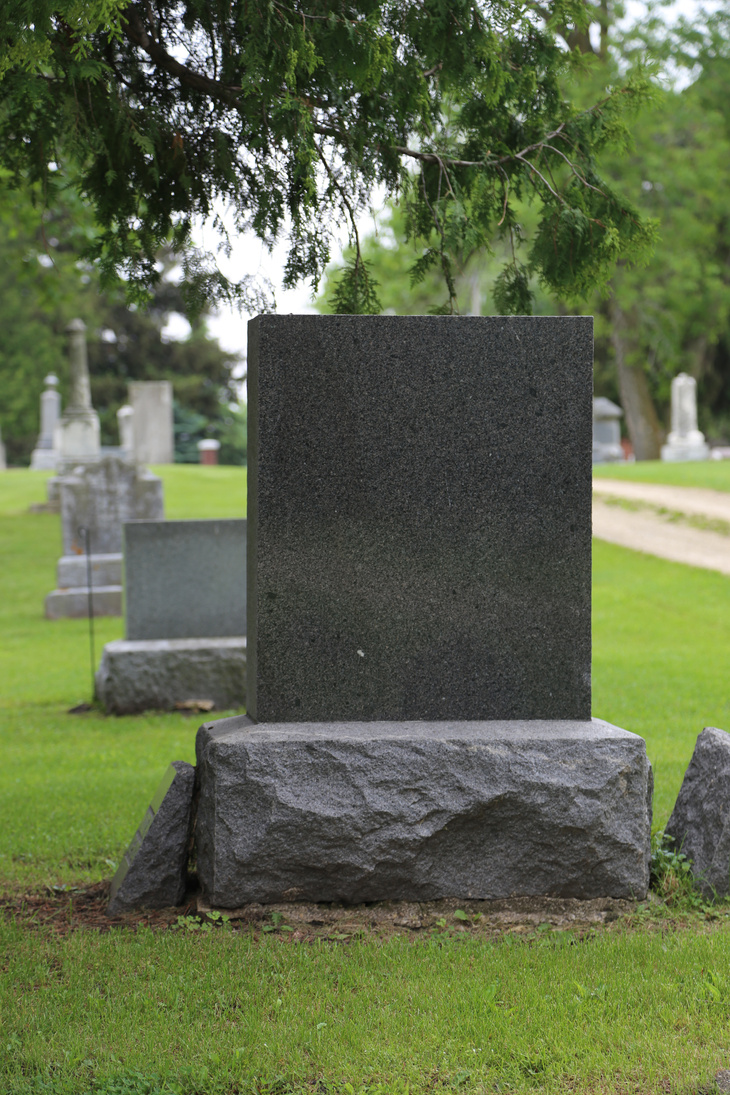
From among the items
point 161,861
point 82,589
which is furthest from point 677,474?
point 161,861

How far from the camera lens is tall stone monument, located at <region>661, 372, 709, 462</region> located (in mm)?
30906

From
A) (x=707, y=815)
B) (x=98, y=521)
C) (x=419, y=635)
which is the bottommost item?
(x=707, y=815)

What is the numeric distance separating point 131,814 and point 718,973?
3064mm

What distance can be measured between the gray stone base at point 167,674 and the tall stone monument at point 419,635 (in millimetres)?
4183

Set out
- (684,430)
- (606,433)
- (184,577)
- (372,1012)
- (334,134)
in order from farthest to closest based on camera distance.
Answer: (606,433)
(684,430)
(184,577)
(334,134)
(372,1012)

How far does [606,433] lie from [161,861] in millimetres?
33270

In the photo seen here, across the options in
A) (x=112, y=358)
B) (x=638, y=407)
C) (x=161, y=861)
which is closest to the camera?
(x=161, y=861)

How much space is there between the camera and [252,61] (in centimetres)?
318

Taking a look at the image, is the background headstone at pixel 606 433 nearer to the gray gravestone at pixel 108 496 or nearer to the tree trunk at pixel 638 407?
the tree trunk at pixel 638 407

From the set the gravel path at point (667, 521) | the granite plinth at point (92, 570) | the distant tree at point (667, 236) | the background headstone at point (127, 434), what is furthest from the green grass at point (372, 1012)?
the background headstone at point (127, 434)

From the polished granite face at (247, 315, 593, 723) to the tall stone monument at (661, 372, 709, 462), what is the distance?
28.6 metres

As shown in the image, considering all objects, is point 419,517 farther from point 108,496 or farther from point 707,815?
point 108,496

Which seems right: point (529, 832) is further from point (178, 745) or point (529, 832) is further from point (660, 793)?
point (178, 745)

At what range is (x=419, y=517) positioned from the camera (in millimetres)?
3631
